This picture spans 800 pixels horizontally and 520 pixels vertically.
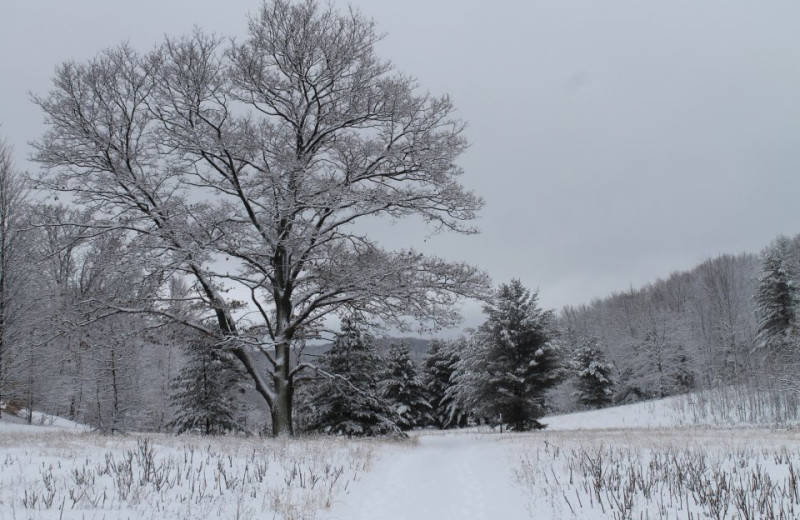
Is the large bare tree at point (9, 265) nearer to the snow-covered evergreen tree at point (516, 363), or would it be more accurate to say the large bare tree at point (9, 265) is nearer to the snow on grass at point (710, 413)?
the snow-covered evergreen tree at point (516, 363)

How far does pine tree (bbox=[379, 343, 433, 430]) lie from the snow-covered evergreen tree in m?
12.9

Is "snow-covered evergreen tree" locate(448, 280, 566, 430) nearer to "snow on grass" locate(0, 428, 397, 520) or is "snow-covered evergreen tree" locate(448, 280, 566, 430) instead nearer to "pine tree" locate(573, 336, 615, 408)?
"snow on grass" locate(0, 428, 397, 520)

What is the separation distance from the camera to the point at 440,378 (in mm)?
44656

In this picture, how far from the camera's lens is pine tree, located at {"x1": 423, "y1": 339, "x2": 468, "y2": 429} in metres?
42.9

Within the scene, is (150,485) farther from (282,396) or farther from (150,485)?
(282,396)

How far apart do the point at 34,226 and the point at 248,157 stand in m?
6.33

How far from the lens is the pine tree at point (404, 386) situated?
121 feet

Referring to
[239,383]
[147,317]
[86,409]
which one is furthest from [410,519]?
[86,409]

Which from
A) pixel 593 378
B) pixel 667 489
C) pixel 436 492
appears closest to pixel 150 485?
pixel 436 492

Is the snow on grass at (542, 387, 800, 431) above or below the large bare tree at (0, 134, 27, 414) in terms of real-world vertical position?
below

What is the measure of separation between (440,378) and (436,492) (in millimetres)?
38175

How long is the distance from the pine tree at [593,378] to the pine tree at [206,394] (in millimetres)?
34782

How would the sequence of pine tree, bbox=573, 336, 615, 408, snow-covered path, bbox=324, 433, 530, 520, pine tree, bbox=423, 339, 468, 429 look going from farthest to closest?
pine tree, bbox=573, 336, 615, 408, pine tree, bbox=423, 339, 468, 429, snow-covered path, bbox=324, 433, 530, 520

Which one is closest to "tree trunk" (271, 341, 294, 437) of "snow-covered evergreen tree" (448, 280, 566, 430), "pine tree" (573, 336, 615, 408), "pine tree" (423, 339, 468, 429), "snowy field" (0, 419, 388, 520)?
"snowy field" (0, 419, 388, 520)
